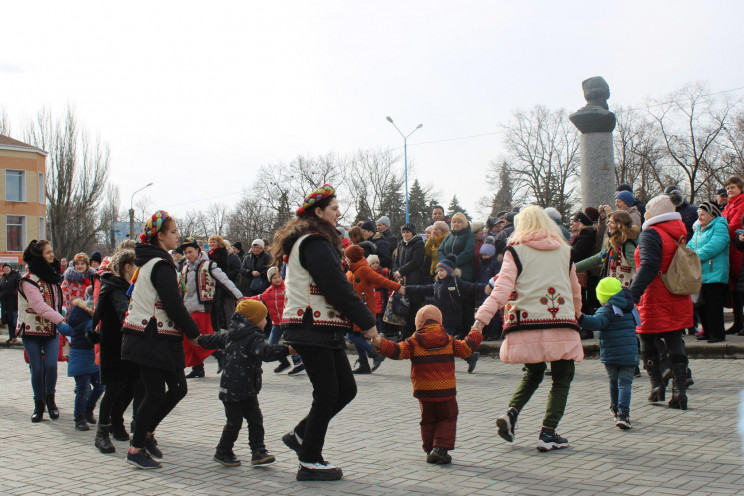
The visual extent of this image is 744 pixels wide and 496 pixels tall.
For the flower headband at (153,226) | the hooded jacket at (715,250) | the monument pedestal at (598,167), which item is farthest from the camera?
the monument pedestal at (598,167)

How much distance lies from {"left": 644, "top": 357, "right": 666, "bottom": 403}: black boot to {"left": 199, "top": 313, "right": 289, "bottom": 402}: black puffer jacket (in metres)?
3.77

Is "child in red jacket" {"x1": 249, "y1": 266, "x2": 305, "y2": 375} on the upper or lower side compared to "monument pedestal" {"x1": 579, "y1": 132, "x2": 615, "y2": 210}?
lower

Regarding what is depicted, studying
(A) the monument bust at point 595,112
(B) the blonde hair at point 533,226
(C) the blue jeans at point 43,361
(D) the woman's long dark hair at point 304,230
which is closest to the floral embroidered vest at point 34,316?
(C) the blue jeans at point 43,361

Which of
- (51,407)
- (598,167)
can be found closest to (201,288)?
(51,407)

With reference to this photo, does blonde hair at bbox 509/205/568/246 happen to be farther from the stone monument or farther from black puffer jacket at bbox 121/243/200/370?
the stone monument

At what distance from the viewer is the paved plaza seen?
502 centimetres

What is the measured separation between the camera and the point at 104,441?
654 cm

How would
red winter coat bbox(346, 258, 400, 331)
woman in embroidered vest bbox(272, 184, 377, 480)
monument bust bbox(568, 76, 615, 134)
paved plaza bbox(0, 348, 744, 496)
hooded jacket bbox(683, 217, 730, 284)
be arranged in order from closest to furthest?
paved plaza bbox(0, 348, 744, 496) < woman in embroidered vest bbox(272, 184, 377, 480) < red winter coat bbox(346, 258, 400, 331) < hooded jacket bbox(683, 217, 730, 284) < monument bust bbox(568, 76, 615, 134)

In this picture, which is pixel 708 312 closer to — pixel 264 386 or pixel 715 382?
pixel 715 382

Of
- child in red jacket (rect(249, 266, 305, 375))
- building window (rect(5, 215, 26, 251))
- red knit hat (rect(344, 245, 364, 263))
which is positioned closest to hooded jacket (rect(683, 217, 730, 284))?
red knit hat (rect(344, 245, 364, 263))

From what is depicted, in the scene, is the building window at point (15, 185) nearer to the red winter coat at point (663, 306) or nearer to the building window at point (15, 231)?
the building window at point (15, 231)

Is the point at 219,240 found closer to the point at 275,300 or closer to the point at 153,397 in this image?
the point at 275,300

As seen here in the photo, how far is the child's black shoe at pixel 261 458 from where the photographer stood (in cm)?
575

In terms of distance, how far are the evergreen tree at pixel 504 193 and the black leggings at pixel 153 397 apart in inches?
2196
